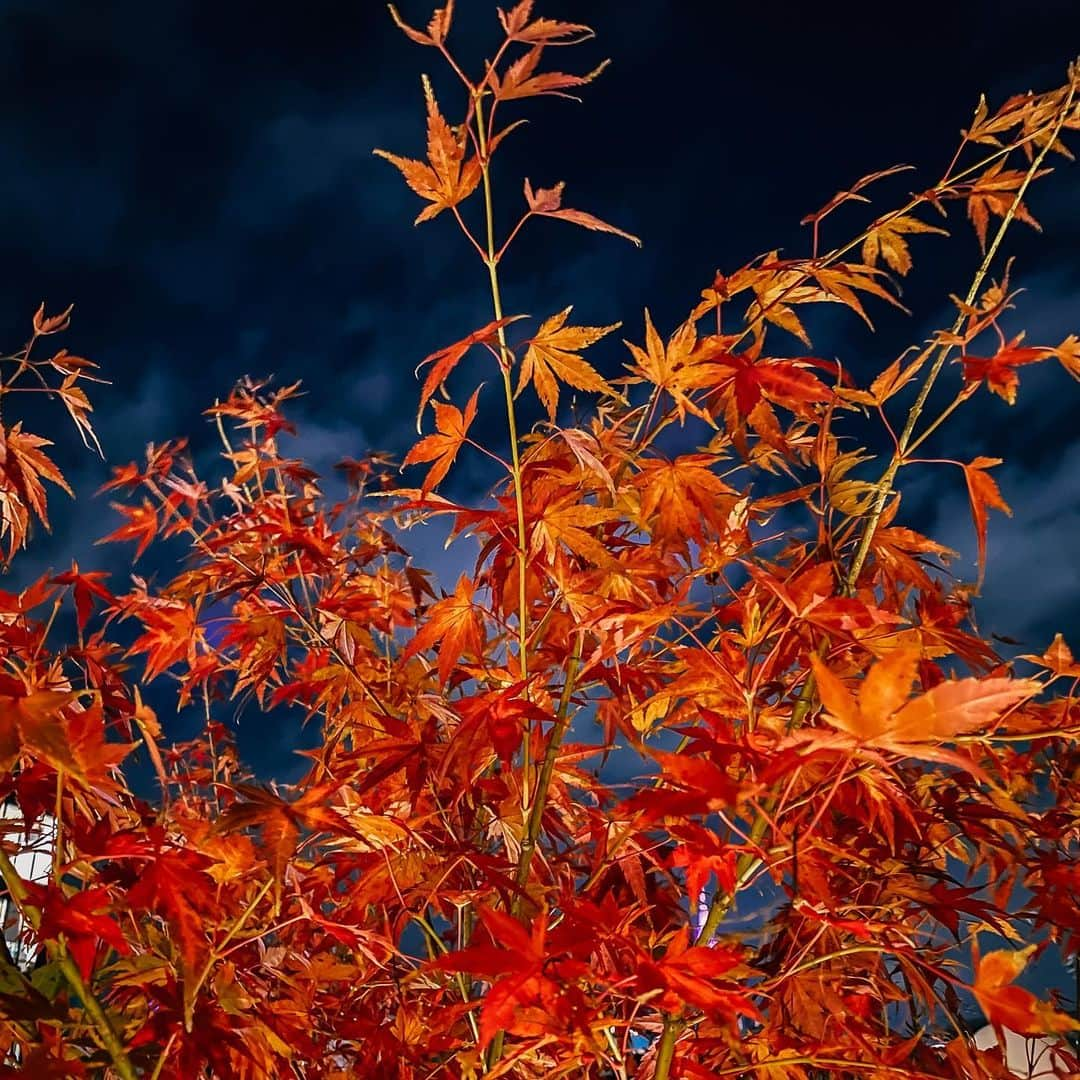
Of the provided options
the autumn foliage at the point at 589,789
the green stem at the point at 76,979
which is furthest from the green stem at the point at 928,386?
the green stem at the point at 76,979

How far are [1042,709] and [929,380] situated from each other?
706 millimetres

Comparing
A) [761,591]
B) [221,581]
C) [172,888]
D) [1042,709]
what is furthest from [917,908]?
[221,581]

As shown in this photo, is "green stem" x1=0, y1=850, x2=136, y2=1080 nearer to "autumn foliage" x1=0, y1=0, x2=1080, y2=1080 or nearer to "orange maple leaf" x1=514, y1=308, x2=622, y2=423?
"autumn foliage" x1=0, y1=0, x2=1080, y2=1080

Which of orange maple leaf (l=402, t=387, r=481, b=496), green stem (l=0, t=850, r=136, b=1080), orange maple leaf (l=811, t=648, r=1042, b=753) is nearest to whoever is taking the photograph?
orange maple leaf (l=811, t=648, r=1042, b=753)

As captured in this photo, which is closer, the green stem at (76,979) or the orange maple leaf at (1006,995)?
the orange maple leaf at (1006,995)

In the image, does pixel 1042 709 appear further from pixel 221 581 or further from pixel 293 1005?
pixel 221 581

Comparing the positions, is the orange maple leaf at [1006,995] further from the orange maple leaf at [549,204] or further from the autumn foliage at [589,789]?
the orange maple leaf at [549,204]

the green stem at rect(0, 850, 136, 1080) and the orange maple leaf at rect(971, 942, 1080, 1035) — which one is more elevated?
the green stem at rect(0, 850, 136, 1080)

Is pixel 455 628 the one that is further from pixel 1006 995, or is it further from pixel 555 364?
pixel 1006 995

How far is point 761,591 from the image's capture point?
54.1 inches

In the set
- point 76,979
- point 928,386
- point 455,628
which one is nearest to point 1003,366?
point 928,386

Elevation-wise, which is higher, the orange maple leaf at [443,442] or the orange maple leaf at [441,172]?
the orange maple leaf at [441,172]

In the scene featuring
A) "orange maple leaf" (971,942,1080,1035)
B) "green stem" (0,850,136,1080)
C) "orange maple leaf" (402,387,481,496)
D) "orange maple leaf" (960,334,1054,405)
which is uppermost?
"orange maple leaf" (402,387,481,496)

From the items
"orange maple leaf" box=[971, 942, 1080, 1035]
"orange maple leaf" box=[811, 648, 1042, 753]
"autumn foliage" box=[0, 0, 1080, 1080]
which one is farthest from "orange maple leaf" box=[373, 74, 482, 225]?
"orange maple leaf" box=[971, 942, 1080, 1035]
